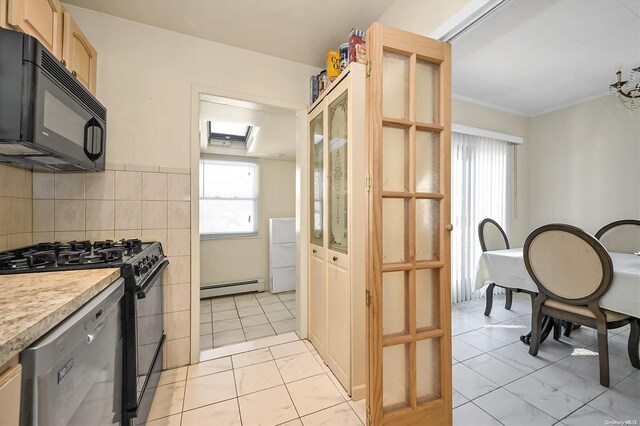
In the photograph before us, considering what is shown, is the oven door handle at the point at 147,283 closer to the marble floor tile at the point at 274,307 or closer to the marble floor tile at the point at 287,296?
the marble floor tile at the point at 274,307

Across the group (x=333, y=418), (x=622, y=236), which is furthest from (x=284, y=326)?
(x=622, y=236)

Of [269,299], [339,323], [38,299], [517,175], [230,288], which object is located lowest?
[269,299]

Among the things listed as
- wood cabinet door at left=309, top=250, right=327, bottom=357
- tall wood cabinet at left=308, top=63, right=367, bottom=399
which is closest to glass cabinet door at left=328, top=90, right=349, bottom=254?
tall wood cabinet at left=308, top=63, right=367, bottom=399

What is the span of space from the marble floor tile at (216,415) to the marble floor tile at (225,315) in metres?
1.45

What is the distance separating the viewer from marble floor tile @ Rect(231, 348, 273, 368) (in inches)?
77.4

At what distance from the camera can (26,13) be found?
3.59 feet

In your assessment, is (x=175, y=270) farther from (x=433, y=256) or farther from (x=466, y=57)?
(x=466, y=57)

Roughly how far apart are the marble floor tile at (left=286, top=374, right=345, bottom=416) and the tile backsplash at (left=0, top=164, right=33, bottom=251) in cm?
187

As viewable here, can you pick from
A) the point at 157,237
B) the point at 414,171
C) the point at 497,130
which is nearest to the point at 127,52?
the point at 157,237

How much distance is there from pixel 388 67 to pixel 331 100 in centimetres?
61

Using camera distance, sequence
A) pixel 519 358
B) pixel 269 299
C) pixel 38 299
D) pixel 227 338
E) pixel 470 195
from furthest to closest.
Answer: pixel 269 299 < pixel 470 195 < pixel 227 338 < pixel 519 358 < pixel 38 299

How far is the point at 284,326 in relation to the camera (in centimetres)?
267

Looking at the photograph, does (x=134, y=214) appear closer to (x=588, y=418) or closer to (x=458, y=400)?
(x=458, y=400)

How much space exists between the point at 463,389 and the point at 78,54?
324 centimetres
